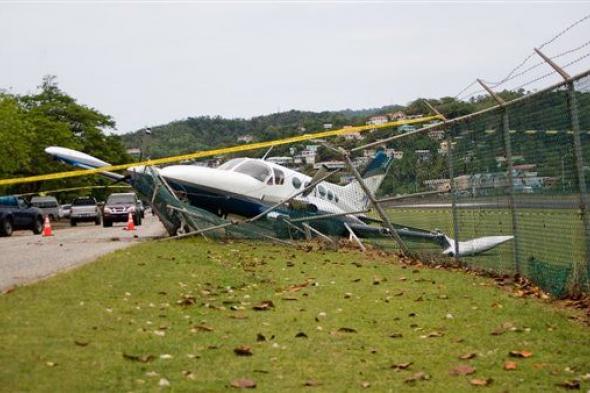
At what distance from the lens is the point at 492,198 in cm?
1262

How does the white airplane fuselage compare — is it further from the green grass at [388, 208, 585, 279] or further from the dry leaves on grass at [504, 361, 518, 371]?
the dry leaves on grass at [504, 361, 518, 371]

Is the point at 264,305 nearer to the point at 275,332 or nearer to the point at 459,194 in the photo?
the point at 275,332

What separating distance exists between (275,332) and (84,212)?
129 ft

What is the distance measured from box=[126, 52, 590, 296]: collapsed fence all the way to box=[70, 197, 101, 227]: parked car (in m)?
25.7

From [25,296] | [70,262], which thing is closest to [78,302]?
[25,296]

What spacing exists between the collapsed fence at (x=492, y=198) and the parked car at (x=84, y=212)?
25651mm

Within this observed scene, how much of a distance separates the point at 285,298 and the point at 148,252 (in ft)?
21.5

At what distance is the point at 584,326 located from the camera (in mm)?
8172

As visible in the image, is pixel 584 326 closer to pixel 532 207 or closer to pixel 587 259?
pixel 587 259

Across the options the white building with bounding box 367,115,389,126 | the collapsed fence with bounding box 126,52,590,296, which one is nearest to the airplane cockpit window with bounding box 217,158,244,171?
the collapsed fence with bounding box 126,52,590,296

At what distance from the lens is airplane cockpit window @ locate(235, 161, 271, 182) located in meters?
23.4

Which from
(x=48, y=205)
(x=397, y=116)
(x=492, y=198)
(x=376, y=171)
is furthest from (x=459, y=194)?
(x=48, y=205)

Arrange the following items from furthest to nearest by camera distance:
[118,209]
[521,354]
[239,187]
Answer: [118,209] < [239,187] < [521,354]

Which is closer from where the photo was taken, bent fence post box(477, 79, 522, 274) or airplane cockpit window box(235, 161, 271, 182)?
bent fence post box(477, 79, 522, 274)
